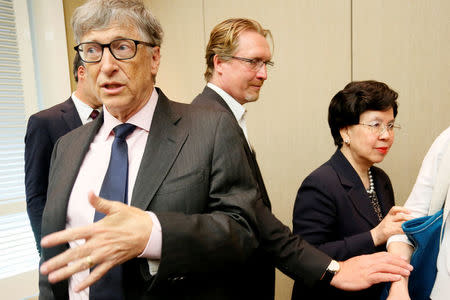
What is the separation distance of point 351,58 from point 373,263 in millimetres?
1675

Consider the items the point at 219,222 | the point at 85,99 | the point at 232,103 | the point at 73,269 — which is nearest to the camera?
the point at 73,269

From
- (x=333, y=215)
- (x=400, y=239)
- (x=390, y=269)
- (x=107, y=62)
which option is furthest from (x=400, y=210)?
(x=107, y=62)

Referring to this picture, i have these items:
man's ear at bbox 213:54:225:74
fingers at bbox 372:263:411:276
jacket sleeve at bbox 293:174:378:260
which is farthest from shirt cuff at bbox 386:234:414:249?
man's ear at bbox 213:54:225:74

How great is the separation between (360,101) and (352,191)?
1.42 feet

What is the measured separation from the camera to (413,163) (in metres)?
2.20

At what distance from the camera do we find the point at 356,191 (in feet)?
5.00

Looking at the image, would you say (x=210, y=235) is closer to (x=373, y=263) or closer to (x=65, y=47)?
(x=373, y=263)

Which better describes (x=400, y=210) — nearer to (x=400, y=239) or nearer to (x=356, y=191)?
(x=400, y=239)

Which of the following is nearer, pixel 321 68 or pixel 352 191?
pixel 352 191

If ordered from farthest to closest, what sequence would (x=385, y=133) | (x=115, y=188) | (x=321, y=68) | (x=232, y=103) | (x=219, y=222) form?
(x=321, y=68) → (x=232, y=103) → (x=385, y=133) → (x=115, y=188) → (x=219, y=222)

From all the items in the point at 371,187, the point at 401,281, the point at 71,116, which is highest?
the point at 71,116

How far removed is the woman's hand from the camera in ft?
3.75

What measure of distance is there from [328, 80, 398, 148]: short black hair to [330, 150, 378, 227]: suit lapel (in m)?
0.23

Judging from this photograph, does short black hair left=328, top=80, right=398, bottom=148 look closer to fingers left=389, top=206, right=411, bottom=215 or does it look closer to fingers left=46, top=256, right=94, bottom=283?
fingers left=389, top=206, right=411, bottom=215
